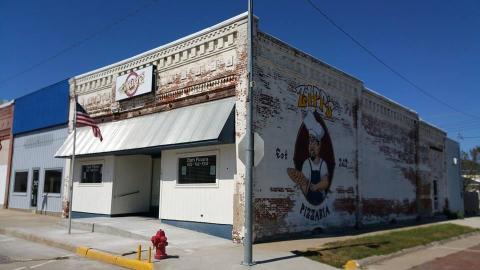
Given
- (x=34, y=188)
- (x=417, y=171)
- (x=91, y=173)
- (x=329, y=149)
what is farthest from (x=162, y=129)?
(x=417, y=171)

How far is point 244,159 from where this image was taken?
11188mm

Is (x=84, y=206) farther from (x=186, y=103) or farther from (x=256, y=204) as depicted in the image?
(x=256, y=204)

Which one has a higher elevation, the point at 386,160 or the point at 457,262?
the point at 386,160

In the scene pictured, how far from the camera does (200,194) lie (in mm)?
16016

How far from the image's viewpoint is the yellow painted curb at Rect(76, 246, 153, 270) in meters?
10.6

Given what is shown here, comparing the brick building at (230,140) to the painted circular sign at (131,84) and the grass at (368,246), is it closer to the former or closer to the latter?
the painted circular sign at (131,84)

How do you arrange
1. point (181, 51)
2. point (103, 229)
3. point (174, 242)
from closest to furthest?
1. point (174, 242)
2. point (103, 229)
3. point (181, 51)

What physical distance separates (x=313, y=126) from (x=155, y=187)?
8.46 metres

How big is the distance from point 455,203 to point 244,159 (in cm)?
2889

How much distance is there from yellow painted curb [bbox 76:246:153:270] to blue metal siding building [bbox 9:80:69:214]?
506 inches

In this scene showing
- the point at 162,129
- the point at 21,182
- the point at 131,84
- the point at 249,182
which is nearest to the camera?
the point at 249,182

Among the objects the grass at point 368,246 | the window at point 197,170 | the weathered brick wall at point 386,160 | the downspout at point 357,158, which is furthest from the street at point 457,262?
the window at point 197,170

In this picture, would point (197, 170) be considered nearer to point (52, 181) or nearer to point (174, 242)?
point (174, 242)

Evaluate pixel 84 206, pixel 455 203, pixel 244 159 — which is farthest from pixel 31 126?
pixel 455 203
